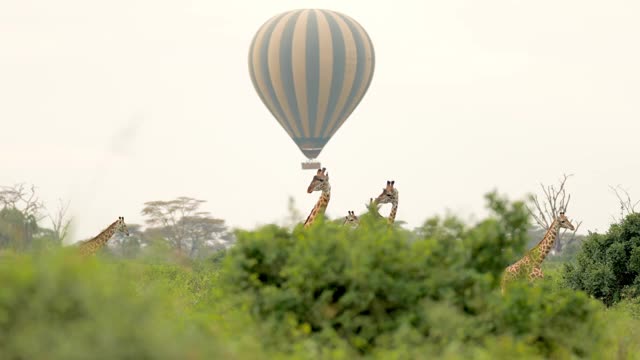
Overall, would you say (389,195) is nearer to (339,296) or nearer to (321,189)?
(321,189)

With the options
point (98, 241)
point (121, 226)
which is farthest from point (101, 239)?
point (121, 226)

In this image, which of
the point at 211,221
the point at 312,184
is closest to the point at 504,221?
the point at 312,184

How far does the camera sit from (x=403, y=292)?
454 inches

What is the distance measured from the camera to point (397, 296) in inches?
454

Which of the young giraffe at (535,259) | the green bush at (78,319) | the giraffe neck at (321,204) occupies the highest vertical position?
the giraffe neck at (321,204)

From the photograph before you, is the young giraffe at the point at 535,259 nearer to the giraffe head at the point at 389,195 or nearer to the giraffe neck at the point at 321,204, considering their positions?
the giraffe head at the point at 389,195

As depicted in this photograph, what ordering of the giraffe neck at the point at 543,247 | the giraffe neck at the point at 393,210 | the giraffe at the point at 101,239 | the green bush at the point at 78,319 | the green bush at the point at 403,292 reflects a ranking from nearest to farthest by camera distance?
1. the green bush at the point at 78,319
2. the green bush at the point at 403,292
3. the giraffe neck at the point at 393,210
4. the giraffe neck at the point at 543,247
5. the giraffe at the point at 101,239

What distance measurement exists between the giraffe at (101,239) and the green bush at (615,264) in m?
12.9

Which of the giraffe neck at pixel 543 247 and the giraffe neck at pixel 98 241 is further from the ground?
the giraffe neck at pixel 98 241

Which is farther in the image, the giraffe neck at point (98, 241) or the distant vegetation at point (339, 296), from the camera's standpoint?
the giraffe neck at point (98, 241)

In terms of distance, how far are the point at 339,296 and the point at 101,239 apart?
1977 cm

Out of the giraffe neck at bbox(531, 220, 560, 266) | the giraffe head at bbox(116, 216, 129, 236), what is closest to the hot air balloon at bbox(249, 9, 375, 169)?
the giraffe head at bbox(116, 216, 129, 236)

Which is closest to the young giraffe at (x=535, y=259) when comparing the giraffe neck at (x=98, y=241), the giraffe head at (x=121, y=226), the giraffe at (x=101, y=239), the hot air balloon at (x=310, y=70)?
the giraffe at (x=101, y=239)

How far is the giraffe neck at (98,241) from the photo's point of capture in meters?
29.0
